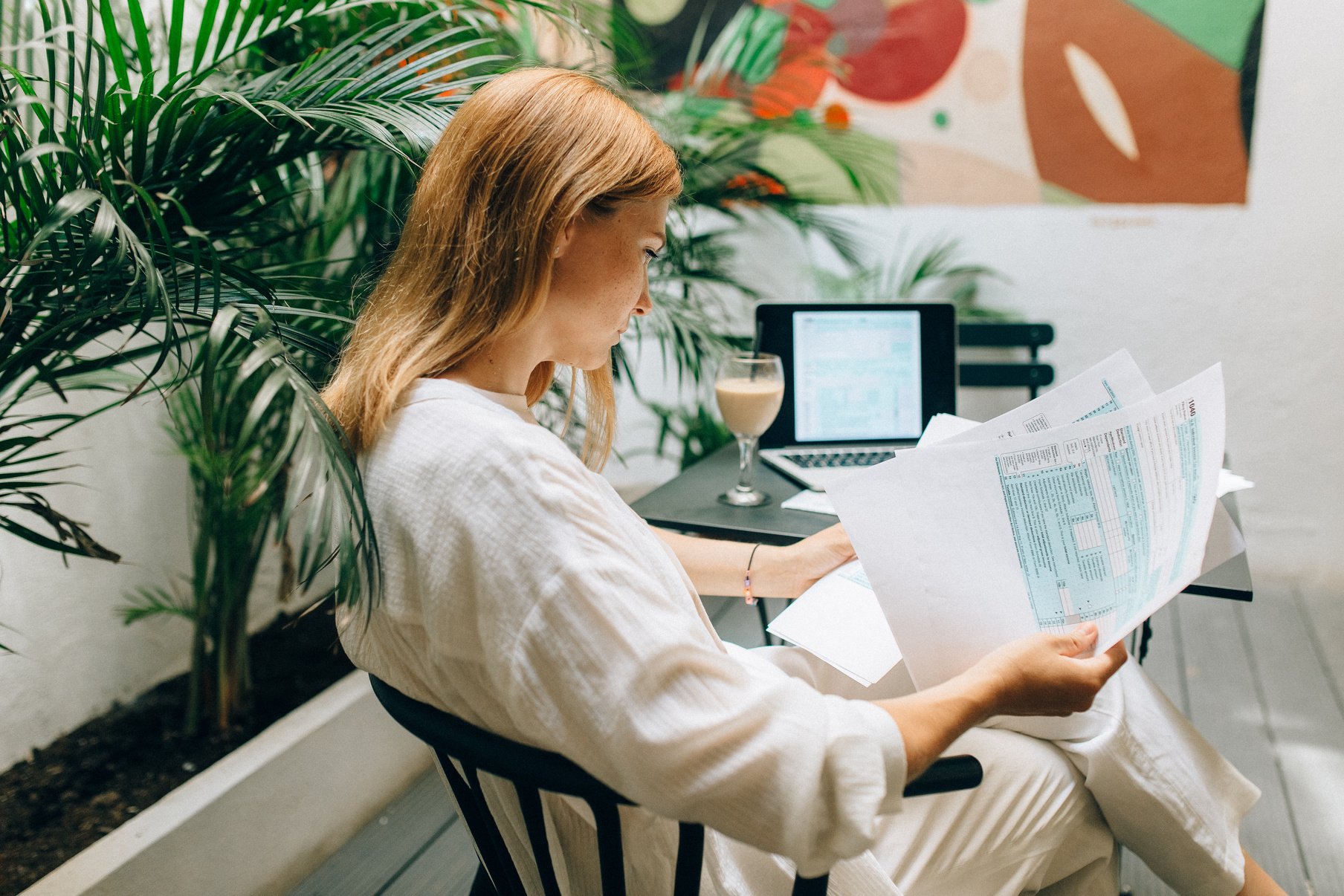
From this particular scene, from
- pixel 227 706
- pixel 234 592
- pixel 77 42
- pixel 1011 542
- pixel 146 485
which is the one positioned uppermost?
pixel 77 42

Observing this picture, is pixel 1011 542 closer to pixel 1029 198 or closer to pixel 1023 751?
pixel 1023 751

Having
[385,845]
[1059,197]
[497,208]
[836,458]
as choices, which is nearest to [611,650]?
[497,208]

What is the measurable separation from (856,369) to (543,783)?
48.1 inches

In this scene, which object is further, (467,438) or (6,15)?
(6,15)

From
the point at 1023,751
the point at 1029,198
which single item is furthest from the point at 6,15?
the point at 1029,198

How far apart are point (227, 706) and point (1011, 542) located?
155 cm

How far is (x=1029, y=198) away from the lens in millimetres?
2740

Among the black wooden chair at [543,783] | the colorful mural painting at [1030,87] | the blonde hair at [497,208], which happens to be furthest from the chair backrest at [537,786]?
the colorful mural painting at [1030,87]

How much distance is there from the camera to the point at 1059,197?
271 centimetres

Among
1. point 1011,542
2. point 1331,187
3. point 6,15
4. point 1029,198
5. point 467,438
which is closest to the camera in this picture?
point 467,438

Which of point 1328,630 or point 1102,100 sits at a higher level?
point 1102,100

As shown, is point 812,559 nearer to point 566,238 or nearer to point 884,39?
point 566,238

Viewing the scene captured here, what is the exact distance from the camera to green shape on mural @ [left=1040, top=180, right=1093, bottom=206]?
2.70m

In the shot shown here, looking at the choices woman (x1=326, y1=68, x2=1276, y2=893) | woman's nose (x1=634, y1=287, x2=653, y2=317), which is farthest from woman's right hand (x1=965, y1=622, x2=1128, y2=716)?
woman's nose (x1=634, y1=287, x2=653, y2=317)
